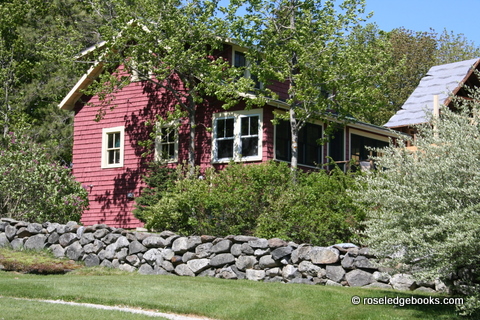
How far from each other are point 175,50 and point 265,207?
778cm

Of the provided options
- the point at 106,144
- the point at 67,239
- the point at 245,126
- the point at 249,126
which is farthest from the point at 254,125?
the point at 67,239

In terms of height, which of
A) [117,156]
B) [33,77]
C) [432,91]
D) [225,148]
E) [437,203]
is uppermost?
[33,77]

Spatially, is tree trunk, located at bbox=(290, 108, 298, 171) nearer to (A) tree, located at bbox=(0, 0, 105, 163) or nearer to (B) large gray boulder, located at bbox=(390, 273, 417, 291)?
(B) large gray boulder, located at bbox=(390, 273, 417, 291)

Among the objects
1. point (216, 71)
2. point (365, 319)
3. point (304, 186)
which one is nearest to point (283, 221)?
point (304, 186)

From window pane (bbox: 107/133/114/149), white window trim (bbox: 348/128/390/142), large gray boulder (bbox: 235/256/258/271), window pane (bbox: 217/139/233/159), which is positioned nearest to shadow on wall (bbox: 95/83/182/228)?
window pane (bbox: 107/133/114/149)

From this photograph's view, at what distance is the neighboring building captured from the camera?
1914 centimetres

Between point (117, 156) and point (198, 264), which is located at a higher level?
point (117, 156)

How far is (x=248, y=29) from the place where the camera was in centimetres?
2169

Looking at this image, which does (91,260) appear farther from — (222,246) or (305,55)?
(305,55)

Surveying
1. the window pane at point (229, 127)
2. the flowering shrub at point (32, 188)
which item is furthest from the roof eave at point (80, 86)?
the window pane at point (229, 127)

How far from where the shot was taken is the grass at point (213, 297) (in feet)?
33.2

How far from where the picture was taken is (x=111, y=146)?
25453 millimetres

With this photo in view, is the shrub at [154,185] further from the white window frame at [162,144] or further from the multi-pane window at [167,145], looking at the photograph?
the multi-pane window at [167,145]

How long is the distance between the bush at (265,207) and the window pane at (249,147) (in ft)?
13.8
